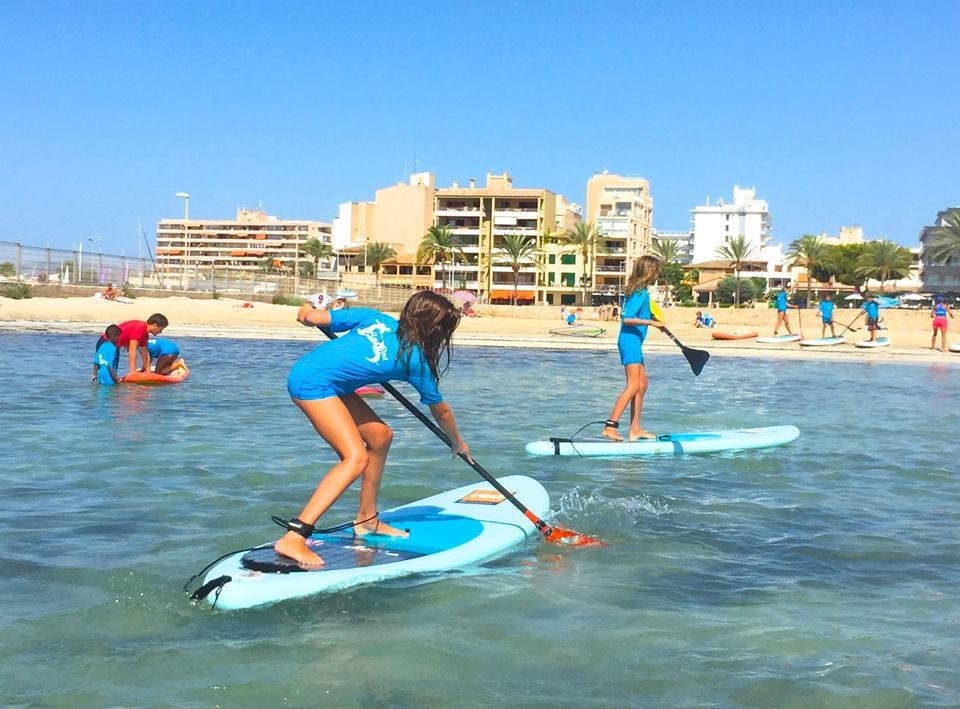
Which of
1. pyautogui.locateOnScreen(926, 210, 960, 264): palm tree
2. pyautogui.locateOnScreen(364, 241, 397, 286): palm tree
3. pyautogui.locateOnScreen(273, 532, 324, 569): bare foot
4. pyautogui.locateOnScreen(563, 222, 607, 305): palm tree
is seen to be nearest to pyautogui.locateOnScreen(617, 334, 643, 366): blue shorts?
pyautogui.locateOnScreen(273, 532, 324, 569): bare foot

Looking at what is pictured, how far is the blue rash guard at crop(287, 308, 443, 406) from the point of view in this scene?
184 inches

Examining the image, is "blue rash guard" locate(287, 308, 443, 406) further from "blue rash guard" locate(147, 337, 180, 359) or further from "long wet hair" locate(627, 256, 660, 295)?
"blue rash guard" locate(147, 337, 180, 359)

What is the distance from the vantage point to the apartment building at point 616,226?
91.9 meters

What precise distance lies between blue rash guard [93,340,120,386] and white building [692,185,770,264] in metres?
Result: 138

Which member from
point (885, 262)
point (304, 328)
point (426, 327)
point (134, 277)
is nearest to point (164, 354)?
point (426, 327)

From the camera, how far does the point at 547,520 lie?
20.4 ft

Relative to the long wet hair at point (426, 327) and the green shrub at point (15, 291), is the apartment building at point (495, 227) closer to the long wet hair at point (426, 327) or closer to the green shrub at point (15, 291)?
the green shrub at point (15, 291)

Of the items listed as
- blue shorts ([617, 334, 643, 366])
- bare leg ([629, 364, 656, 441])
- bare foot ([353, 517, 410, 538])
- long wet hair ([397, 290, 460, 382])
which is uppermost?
long wet hair ([397, 290, 460, 382])

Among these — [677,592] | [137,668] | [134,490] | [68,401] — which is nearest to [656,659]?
[677,592]

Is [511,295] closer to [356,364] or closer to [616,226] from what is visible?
[616,226]

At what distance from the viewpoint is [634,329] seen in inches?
Result: 362

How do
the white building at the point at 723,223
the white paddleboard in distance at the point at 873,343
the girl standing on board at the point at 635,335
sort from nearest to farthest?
the girl standing on board at the point at 635,335
the white paddleboard in distance at the point at 873,343
the white building at the point at 723,223

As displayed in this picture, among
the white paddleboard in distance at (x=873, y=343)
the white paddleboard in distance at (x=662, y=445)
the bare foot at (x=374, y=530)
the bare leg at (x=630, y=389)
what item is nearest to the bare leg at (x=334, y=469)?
the bare foot at (x=374, y=530)

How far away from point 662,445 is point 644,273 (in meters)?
1.52
